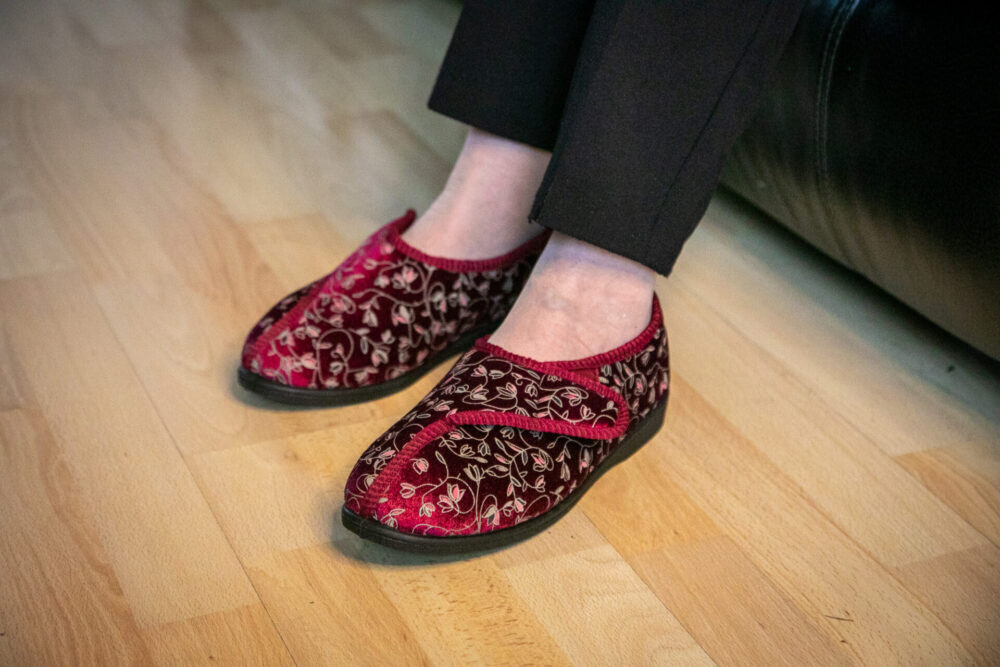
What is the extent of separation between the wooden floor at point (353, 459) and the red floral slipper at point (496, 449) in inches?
1.4

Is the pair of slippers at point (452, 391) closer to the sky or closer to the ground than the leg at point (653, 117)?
closer to the ground

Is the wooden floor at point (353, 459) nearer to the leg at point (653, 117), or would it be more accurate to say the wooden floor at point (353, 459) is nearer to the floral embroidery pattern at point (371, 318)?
the floral embroidery pattern at point (371, 318)

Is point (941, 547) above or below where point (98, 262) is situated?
above

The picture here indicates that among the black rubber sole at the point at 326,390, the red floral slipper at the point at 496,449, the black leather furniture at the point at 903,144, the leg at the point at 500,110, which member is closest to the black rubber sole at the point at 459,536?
the red floral slipper at the point at 496,449

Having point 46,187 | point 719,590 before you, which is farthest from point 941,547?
point 46,187

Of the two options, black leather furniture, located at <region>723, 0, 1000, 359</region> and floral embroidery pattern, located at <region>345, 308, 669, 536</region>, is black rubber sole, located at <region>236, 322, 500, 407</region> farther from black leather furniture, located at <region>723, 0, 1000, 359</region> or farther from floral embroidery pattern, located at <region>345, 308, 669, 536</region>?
black leather furniture, located at <region>723, 0, 1000, 359</region>

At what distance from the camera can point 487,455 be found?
2.22 feet

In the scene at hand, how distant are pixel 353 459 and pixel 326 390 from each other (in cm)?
6

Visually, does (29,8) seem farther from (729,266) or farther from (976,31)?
(976,31)

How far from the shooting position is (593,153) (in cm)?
68

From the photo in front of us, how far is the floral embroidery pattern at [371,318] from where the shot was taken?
0.77 metres

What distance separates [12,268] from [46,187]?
0.59 ft

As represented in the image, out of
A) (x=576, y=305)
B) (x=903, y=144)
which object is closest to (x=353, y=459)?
(x=576, y=305)

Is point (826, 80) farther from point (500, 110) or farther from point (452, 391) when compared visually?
point (452, 391)
